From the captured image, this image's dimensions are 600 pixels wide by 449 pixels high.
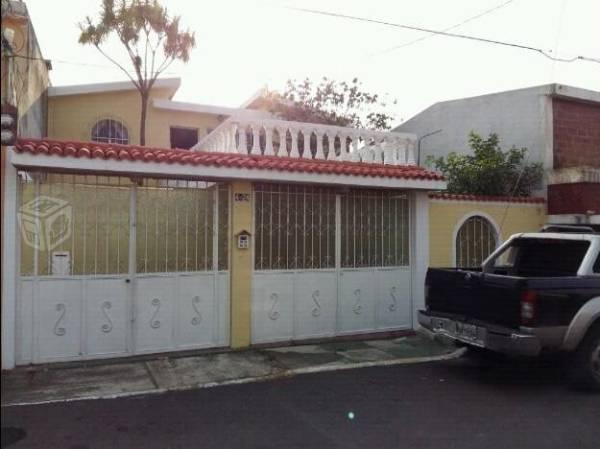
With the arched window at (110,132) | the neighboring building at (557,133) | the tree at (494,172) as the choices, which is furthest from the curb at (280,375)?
the arched window at (110,132)

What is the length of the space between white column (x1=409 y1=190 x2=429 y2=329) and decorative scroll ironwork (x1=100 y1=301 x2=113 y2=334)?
495 cm

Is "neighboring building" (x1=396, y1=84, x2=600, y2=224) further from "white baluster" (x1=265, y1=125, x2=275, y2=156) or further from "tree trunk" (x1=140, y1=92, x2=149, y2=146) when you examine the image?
"tree trunk" (x1=140, y1=92, x2=149, y2=146)

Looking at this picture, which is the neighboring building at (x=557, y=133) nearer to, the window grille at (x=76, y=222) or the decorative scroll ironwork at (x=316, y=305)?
the decorative scroll ironwork at (x=316, y=305)

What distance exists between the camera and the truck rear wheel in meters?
Answer: 5.79

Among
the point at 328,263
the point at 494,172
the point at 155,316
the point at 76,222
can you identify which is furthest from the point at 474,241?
the point at 76,222

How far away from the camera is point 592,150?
11539 millimetres

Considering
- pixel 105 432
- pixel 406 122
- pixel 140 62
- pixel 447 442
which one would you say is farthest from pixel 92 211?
pixel 406 122

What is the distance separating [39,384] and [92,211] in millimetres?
2250

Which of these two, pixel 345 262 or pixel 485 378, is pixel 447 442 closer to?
pixel 485 378

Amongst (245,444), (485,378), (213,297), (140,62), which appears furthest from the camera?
(140,62)

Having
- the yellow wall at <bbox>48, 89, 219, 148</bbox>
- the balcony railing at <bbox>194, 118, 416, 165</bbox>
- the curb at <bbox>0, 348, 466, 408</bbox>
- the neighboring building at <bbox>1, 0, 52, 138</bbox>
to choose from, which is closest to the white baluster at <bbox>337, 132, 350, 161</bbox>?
the balcony railing at <bbox>194, 118, 416, 165</bbox>

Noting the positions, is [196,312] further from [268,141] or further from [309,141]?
[309,141]

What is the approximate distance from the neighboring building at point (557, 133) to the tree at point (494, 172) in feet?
A: 0.90

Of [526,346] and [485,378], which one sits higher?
[526,346]
